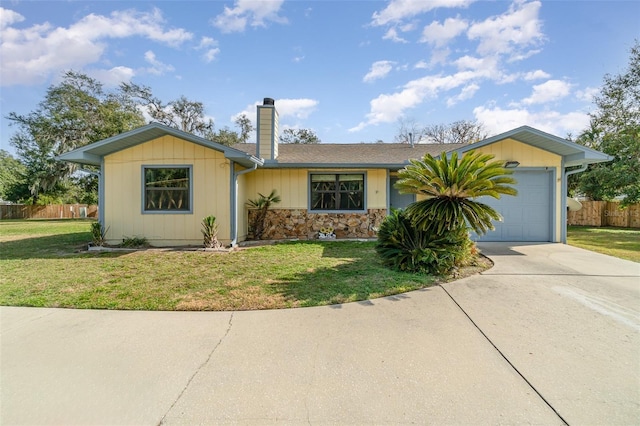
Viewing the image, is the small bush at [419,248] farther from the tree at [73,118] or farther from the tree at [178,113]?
the tree at [178,113]

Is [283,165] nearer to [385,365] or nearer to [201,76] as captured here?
[201,76]

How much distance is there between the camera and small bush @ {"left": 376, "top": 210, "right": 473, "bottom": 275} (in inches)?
223

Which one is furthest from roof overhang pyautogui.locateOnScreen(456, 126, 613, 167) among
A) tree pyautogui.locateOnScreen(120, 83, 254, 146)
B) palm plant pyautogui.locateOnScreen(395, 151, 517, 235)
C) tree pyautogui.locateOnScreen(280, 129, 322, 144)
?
tree pyautogui.locateOnScreen(280, 129, 322, 144)

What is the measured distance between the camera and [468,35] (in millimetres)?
9523

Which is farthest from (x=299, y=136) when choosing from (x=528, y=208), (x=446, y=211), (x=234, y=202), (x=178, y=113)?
(x=446, y=211)

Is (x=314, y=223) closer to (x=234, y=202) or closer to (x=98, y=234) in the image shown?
(x=234, y=202)

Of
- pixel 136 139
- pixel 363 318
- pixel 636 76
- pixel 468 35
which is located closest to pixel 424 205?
pixel 363 318

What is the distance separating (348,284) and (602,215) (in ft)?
69.6

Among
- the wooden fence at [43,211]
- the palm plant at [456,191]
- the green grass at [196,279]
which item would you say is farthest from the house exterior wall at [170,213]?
the wooden fence at [43,211]

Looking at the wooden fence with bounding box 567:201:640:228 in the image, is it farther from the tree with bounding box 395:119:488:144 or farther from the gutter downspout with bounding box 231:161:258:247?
the gutter downspout with bounding box 231:161:258:247

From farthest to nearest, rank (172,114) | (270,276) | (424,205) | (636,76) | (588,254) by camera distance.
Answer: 1. (172,114)
2. (636,76)
3. (588,254)
4. (424,205)
5. (270,276)

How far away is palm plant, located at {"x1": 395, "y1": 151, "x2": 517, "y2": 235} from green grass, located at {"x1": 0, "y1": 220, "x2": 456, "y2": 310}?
3.79ft

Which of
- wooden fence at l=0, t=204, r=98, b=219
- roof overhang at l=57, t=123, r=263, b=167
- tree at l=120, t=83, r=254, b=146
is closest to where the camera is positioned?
roof overhang at l=57, t=123, r=263, b=167

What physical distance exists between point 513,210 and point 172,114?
1204 inches
